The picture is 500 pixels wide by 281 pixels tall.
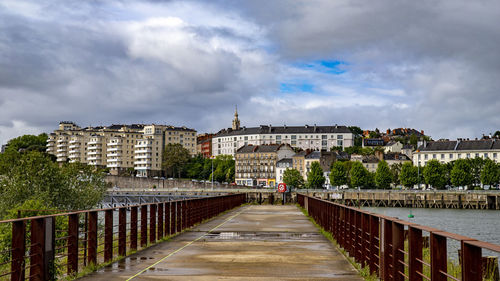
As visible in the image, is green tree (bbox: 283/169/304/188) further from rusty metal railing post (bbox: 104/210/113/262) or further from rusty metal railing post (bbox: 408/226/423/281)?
rusty metal railing post (bbox: 408/226/423/281)

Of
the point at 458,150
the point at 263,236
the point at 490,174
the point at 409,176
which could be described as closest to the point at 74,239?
the point at 263,236

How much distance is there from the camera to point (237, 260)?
1405cm

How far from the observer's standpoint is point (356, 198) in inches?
5610

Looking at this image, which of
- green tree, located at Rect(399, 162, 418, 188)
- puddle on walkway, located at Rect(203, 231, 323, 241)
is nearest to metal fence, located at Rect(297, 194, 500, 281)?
puddle on walkway, located at Rect(203, 231, 323, 241)

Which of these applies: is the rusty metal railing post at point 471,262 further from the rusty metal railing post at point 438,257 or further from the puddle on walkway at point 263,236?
the puddle on walkway at point 263,236

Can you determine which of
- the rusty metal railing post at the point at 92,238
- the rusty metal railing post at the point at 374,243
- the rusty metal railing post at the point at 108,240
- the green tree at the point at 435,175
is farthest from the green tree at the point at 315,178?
the rusty metal railing post at the point at 374,243

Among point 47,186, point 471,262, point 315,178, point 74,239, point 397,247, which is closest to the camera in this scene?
point 471,262

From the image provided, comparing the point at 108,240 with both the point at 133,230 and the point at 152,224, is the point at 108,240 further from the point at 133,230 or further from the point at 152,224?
the point at 152,224

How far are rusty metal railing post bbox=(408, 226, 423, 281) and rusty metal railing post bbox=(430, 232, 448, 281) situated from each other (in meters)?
1.11

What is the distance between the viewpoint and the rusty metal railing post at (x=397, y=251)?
9906 mm

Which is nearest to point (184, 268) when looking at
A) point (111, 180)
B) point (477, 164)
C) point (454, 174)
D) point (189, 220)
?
point (189, 220)

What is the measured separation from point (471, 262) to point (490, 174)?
150045 millimetres

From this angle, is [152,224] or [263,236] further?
[263,236]

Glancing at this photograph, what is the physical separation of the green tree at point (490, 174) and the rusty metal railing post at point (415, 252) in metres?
147
